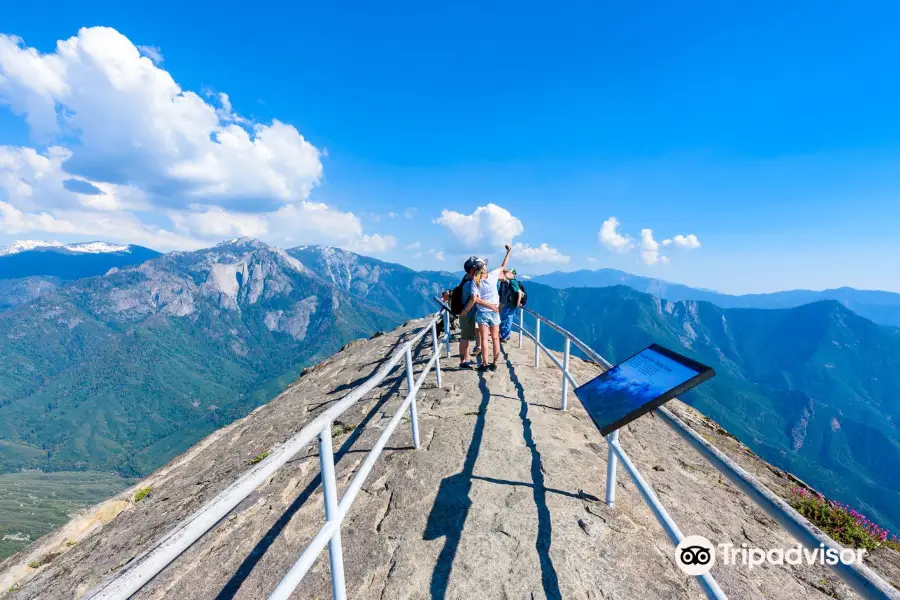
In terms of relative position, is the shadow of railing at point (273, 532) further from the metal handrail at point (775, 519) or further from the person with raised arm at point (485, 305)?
the metal handrail at point (775, 519)

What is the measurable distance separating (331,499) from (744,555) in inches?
185

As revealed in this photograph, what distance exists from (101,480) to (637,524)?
916 feet

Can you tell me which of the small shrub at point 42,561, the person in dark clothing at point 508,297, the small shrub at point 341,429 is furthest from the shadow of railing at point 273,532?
the person in dark clothing at point 508,297

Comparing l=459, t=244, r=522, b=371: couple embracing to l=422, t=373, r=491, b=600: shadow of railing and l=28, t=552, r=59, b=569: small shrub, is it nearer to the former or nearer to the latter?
l=422, t=373, r=491, b=600: shadow of railing

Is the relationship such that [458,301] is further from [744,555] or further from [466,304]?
[744,555]

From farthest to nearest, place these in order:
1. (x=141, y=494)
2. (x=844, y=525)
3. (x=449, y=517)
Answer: (x=141, y=494)
(x=844, y=525)
(x=449, y=517)

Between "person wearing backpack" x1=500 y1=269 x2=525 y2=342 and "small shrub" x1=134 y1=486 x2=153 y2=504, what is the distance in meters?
9.69

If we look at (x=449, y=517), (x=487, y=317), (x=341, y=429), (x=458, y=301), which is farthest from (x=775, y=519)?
(x=458, y=301)

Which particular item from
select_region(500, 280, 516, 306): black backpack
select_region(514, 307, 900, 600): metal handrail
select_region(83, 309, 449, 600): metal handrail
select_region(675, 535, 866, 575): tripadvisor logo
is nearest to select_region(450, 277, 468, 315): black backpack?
select_region(500, 280, 516, 306): black backpack

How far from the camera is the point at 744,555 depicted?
4.38 metres

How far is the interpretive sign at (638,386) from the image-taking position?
318 centimetres

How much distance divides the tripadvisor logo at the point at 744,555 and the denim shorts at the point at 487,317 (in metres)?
5.97

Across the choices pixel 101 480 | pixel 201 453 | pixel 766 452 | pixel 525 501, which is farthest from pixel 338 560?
pixel 101 480

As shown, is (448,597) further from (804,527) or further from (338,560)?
(804,527)
